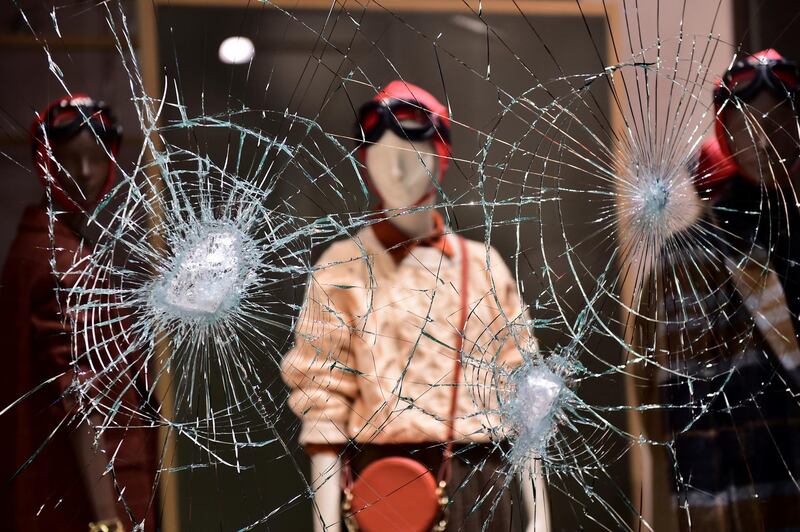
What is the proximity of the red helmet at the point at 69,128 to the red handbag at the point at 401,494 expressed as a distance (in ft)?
1.31

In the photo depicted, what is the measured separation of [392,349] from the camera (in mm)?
1001

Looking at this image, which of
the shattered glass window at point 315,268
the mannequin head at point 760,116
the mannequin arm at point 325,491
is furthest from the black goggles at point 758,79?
the mannequin arm at point 325,491

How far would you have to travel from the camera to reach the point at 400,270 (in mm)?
1008

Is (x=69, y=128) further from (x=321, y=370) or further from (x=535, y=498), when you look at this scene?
(x=535, y=498)

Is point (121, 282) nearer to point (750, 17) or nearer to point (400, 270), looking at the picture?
point (400, 270)

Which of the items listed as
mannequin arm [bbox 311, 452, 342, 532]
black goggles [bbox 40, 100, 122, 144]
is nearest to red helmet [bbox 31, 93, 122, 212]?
black goggles [bbox 40, 100, 122, 144]

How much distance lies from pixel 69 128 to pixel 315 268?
0.29m

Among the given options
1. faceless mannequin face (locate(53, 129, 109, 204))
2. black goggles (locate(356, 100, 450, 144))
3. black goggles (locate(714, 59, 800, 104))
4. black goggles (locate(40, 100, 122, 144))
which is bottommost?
faceless mannequin face (locate(53, 129, 109, 204))

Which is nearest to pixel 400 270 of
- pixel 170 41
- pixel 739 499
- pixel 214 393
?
pixel 214 393

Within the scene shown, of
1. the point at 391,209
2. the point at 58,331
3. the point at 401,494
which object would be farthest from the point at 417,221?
the point at 58,331

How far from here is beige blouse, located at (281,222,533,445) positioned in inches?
39.1

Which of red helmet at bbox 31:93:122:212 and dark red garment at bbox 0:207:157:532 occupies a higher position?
red helmet at bbox 31:93:122:212

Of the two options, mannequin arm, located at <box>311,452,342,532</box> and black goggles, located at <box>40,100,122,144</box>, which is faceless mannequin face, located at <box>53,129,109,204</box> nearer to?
black goggles, located at <box>40,100,122,144</box>

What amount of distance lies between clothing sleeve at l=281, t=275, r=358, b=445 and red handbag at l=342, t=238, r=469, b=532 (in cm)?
5
